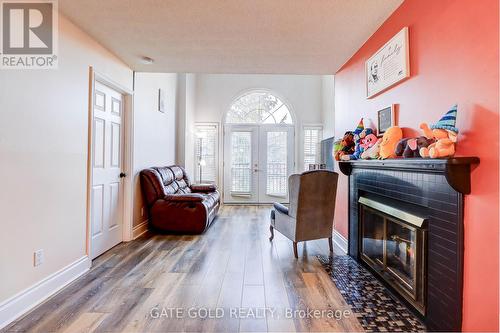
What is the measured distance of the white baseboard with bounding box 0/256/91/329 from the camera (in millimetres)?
1774

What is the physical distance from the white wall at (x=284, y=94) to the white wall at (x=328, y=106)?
7.0 inches

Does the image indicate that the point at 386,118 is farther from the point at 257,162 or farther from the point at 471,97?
the point at 257,162

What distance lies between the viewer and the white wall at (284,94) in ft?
21.9

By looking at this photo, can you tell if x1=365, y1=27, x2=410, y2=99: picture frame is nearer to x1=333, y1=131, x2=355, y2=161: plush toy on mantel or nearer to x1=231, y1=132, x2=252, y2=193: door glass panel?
x1=333, y1=131, x2=355, y2=161: plush toy on mantel

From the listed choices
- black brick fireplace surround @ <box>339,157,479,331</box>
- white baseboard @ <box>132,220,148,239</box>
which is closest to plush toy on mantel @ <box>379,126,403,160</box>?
black brick fireplace surround @ <box>339,157,479,331</box>

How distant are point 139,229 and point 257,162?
3.52 metres

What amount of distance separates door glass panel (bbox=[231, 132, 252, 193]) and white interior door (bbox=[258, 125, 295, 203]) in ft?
0.94

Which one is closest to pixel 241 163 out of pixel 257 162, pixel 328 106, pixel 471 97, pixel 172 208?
pixel 257 162

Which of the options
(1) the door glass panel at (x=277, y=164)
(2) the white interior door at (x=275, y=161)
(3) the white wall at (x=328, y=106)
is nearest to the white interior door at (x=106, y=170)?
(2) the white interior door at (x=275, y=161)

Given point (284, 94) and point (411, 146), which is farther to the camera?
point (284, 94)

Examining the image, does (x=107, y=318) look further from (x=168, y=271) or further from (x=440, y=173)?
(x=440, y=173)

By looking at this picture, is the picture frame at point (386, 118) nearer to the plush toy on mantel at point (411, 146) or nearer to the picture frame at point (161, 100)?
the plush toy on mantel at point (411, 146)

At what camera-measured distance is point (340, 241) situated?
3.38 metres

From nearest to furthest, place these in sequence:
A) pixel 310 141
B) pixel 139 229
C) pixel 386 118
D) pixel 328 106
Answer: pixel 386 118 < pixel 139 229 < pixel 328 106 < pixel 310 141
